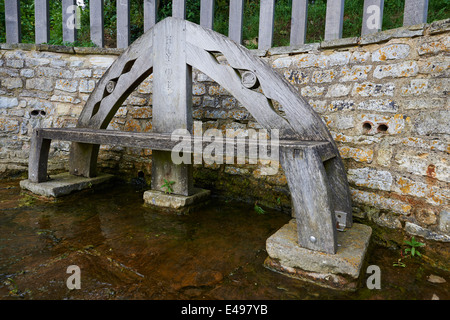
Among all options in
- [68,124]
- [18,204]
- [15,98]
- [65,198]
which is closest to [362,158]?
[65,198]

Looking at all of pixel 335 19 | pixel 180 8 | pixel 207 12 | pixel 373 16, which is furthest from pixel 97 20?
pixel 373 16

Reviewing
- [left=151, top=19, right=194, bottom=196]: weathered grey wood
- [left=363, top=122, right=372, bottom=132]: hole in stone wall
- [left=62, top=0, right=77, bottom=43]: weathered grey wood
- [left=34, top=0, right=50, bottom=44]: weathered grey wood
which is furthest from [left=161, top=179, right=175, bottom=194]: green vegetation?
[left=34, top=0, right=50, bottom=44]: weathered grey wood

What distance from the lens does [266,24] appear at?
293 cm

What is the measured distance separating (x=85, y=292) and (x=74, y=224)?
1026 millimetres

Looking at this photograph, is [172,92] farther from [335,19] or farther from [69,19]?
[69,19]

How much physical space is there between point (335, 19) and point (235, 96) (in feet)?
4.04

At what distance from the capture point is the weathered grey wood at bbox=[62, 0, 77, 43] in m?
3.67

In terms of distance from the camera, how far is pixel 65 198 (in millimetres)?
2982

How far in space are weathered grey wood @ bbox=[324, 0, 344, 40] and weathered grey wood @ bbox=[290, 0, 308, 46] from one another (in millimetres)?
245

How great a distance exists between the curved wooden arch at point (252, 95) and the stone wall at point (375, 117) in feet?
1.29

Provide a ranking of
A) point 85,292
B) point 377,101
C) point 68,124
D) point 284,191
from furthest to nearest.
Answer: point 68,124 < point 284,191 < point 377,101 < point 85,292

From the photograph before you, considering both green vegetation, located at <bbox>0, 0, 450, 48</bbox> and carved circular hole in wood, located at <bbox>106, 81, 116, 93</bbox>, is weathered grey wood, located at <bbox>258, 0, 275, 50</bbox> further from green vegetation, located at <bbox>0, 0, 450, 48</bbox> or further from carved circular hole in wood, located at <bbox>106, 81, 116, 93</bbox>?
carved circular hole in wood, located at <bbox>106, 81, 116, 93</bbox>

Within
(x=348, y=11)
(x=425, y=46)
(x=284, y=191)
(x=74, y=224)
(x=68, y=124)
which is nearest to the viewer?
(x=425, y=46)

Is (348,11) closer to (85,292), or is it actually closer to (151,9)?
(151,9)
